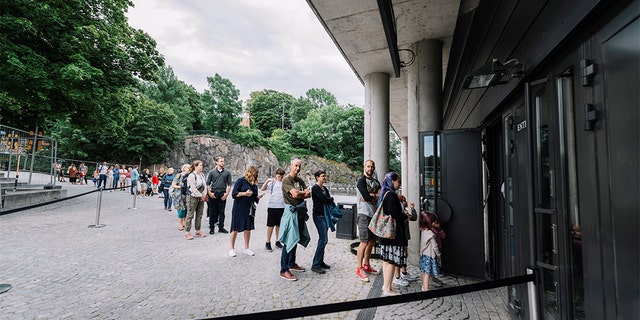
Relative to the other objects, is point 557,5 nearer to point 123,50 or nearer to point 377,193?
point 377,193

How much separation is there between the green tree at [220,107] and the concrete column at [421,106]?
43.9 m

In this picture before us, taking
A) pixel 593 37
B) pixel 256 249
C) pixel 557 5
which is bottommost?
pixel 256 249

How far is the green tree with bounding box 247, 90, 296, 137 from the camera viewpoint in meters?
64.8

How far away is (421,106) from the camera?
19.2 ft

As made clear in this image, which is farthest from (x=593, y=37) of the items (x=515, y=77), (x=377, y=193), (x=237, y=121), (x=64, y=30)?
(x=237, y=121)

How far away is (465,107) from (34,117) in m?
20.0

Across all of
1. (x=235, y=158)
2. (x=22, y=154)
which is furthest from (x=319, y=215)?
(x=235, y=158)

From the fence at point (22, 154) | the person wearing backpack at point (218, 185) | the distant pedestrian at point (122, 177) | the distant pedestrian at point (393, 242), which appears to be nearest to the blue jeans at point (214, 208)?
the person wearing backpack at point (218, 185)

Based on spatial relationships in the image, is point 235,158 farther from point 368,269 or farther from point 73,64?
point 368,269

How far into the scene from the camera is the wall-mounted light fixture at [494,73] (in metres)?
2.74

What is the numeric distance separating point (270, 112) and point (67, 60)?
53363mm

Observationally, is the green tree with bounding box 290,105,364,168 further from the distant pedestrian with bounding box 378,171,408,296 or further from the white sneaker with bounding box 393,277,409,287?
the distant pedestrian with bounding box 378,171,408,296

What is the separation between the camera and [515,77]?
2.78 meters

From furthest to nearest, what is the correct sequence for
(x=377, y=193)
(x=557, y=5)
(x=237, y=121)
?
(x=237, y=121) < (x=377, y=193) < (x=557, y=5)
